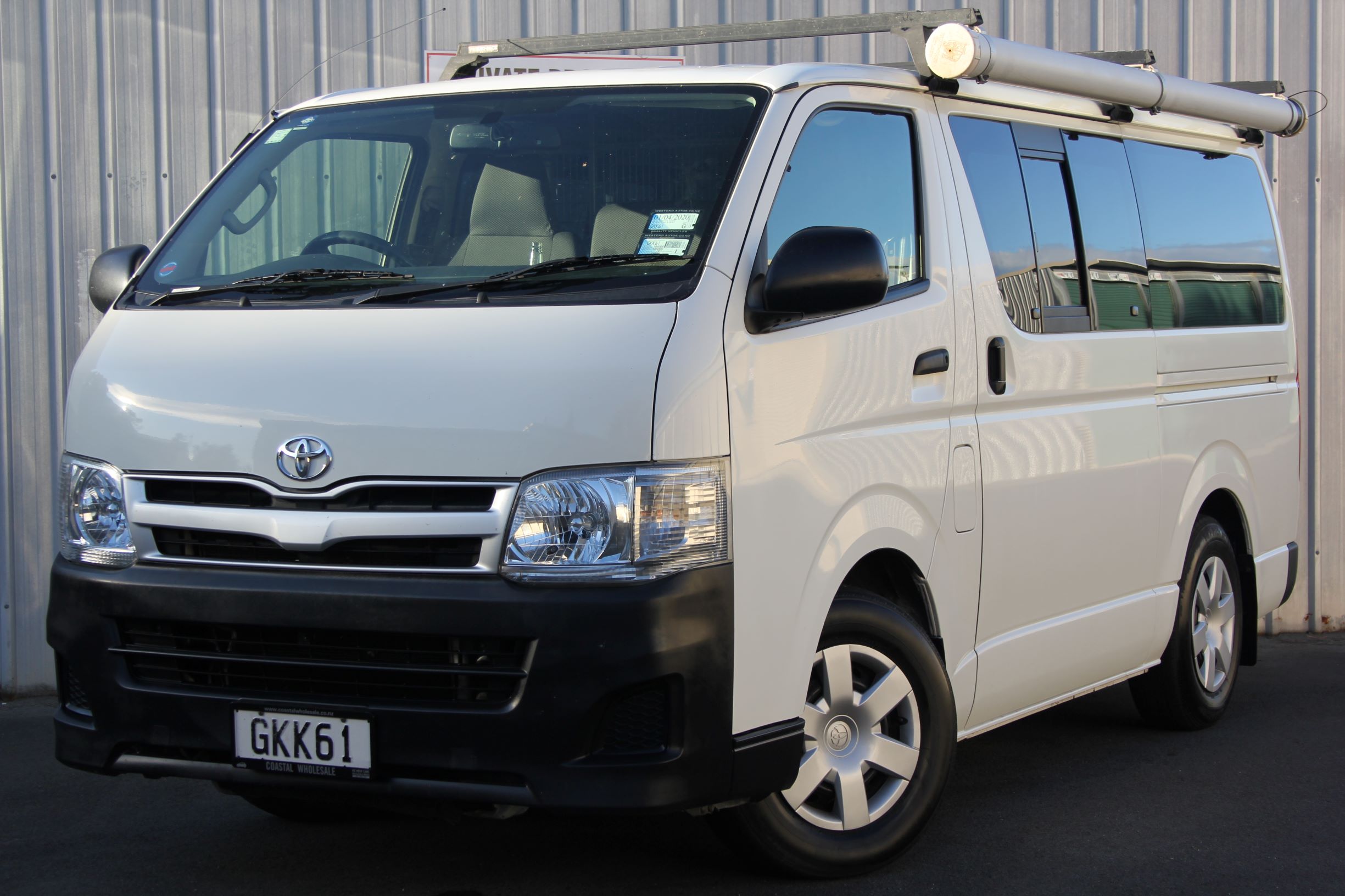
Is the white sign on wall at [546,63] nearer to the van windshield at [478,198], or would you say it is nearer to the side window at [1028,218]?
the van windshield at [478,198]

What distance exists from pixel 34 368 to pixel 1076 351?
16.4 feet

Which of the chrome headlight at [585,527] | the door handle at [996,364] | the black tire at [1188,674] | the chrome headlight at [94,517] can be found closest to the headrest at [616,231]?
the chrome headlight at [585,527]

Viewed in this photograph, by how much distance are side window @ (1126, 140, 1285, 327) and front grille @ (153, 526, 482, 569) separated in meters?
3.16

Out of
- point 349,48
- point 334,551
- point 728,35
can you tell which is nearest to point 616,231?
point 334,551

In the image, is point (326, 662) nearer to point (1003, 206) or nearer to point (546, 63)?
point (1003, 206)

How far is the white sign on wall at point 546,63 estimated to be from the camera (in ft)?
20.4

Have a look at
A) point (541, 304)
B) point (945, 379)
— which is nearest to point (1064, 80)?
point (945, 379)

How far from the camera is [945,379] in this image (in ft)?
14.4

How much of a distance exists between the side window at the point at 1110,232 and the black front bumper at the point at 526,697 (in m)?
2.37

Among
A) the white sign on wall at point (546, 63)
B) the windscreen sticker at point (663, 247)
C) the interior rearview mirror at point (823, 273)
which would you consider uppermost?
the white sign on wall at point (546, 63)

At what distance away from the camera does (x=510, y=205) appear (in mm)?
4320

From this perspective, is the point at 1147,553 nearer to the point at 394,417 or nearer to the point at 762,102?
the point at 762,102

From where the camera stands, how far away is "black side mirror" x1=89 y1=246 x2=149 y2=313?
4.53m

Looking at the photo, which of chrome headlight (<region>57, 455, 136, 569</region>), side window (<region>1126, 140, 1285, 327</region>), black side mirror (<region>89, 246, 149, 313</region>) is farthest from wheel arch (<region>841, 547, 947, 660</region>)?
black side mirror (<region>89, 246, 149, 313</region>)
